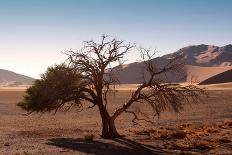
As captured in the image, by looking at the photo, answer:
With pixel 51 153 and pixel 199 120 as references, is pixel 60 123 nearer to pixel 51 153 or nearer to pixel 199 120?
pixel 199 120

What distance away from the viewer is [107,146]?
28.3 metres

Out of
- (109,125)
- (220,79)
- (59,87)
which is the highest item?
(220,79)

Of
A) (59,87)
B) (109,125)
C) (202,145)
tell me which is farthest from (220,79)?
(202,145)

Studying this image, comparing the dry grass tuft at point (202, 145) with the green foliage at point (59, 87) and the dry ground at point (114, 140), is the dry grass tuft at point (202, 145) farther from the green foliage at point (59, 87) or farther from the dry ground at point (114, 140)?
the green foliage at point (59, 87)

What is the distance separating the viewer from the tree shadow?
26659 mm

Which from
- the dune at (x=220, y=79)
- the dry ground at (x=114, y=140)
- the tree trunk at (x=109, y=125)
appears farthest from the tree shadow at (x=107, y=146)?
the dune at (x=220, y=79)

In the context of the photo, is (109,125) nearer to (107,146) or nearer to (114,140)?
(114,140)

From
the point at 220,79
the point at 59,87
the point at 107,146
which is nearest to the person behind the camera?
the point at 107,146

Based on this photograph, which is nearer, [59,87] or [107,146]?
[107,146]

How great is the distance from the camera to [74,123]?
148 ft

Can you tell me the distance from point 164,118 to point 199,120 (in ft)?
11.9

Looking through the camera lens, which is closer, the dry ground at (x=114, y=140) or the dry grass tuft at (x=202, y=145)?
the dry ground at (x=114, y=140)

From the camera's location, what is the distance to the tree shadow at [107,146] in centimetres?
2666

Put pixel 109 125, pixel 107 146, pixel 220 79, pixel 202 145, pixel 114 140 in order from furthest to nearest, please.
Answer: pixel 220 79 < pixel 109 125 < pixel 114 140 < pixel 202 145 < pixel 107 146
